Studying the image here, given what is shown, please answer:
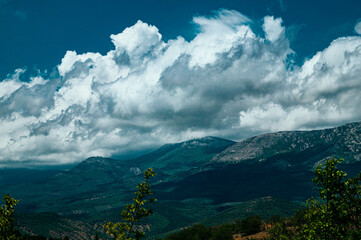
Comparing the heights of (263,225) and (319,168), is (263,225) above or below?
below

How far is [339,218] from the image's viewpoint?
80.6 feet

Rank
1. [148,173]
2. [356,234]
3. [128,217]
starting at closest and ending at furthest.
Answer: [128,217] → [148,173] → [356,234]

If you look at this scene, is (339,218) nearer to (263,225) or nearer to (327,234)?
(327,234)

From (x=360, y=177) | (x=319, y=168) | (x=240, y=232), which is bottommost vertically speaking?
(x=240, y=232)

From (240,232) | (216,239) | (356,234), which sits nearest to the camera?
(356,234)

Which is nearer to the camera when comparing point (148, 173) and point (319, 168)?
point (148, 173)

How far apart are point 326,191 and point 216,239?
110 meters

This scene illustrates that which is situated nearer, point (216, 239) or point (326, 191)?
point (326, 191)

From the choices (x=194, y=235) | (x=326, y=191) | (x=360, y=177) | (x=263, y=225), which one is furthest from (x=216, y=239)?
(x=326, y=191)

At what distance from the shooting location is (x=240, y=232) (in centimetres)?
13825

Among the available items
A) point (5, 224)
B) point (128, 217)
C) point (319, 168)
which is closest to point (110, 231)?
point (128, 217)

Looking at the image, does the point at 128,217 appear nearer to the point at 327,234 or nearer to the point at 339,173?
the point at 339,173

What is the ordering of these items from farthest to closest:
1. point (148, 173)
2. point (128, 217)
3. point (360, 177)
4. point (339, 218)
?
point (360, 177) < point (339, 218) < point (148, 173) < point (128, 217)

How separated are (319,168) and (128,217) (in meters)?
15.9
